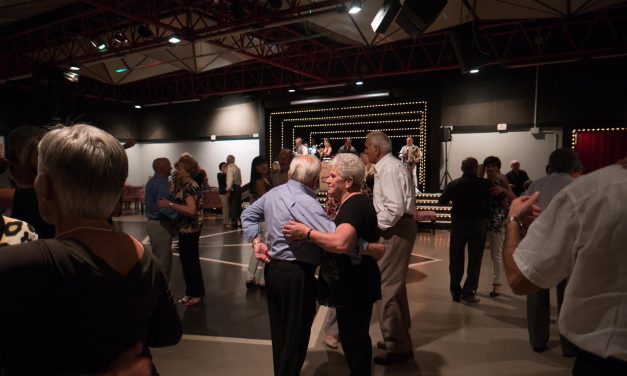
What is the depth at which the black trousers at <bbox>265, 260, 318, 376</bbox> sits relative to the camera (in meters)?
2.27

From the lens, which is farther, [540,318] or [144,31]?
[144,31]

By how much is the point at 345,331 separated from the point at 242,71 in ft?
41.6

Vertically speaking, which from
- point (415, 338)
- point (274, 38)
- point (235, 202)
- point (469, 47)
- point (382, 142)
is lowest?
point (415, 338)

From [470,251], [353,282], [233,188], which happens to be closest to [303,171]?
[353,282]

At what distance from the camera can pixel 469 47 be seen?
21.3 feet

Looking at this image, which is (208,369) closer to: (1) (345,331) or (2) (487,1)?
(1) (345,331)

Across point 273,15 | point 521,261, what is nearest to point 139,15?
point 273,15

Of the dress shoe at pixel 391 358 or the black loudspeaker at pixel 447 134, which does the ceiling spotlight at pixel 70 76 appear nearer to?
the black loudspeaker at pixel 447 134

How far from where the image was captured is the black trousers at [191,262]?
168 inches

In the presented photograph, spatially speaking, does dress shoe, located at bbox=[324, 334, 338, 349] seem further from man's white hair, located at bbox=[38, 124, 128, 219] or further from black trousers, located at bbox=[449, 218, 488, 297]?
man's white hair, located at bbox=[38, 124, 128, 219]

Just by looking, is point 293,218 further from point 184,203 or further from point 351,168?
point 184,203

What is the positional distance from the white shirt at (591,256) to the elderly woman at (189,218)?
3460 millimetres

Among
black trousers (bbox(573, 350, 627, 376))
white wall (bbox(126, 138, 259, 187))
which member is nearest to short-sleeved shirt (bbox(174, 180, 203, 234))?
black trousers (bbox(573, 350, 627, 376))

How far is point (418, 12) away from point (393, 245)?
3.43 meters
